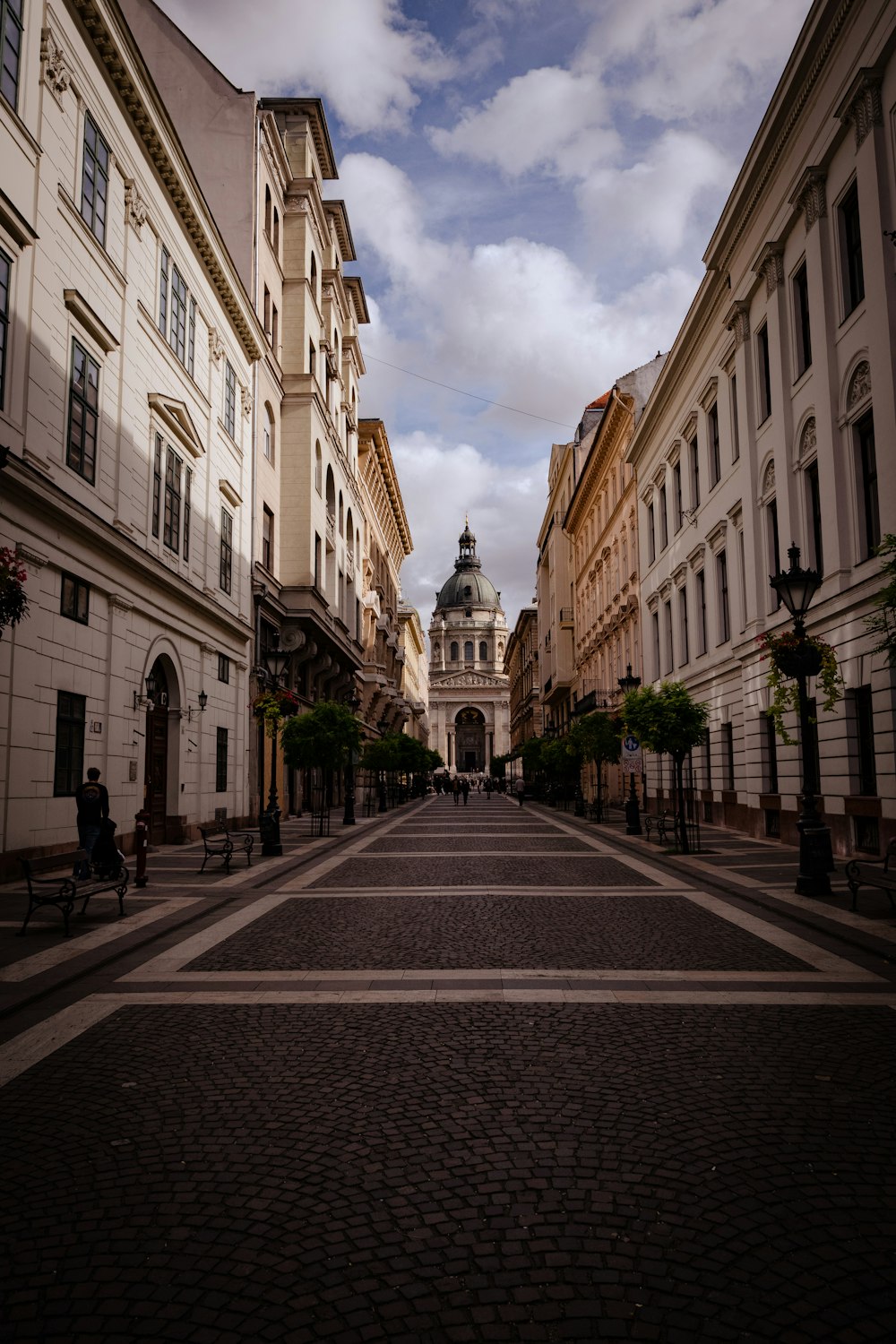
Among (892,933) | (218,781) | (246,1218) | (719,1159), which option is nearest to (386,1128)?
(246,1218)

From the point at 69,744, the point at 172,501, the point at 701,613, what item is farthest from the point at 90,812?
the point at 701,613

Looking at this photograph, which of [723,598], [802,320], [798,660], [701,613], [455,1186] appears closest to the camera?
[455,1186]

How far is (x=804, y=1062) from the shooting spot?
18.4 feet

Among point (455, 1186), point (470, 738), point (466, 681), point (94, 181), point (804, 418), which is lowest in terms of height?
point (455, 1186)

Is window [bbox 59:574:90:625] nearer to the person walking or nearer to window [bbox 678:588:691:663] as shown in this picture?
the person walking

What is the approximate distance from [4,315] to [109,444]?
443 cm

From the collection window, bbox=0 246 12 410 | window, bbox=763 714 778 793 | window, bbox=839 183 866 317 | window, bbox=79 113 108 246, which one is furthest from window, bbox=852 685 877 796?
window, bbox=79 113 108 246

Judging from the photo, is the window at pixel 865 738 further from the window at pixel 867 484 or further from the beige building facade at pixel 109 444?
the beige building facade at pixel 109 444

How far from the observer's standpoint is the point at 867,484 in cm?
1700

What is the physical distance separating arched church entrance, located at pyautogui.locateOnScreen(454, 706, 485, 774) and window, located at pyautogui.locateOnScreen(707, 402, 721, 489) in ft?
430

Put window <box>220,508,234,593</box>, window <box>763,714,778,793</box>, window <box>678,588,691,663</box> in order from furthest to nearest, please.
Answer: window <box>678,588,691,663</box>, window <box>220,508,234,593</box>, window <box>763,714,778,793</box>

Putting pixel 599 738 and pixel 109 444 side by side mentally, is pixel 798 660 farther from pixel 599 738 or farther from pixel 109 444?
pixel 599 738

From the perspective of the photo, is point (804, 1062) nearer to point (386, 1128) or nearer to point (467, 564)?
point (386, 1128)

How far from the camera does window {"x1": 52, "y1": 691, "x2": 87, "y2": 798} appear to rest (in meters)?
15.7
